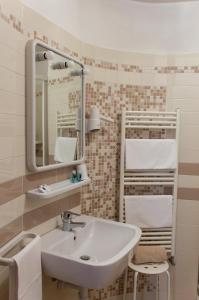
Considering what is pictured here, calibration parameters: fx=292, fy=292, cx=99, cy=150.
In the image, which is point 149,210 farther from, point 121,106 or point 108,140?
point 121,106

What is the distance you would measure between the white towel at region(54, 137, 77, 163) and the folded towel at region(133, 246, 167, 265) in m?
0.85

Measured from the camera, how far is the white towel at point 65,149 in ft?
5.85

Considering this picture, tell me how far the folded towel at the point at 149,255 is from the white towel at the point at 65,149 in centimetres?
85

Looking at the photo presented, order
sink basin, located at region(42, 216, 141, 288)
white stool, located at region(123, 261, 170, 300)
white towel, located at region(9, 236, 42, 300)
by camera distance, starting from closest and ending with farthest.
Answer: white towel, located at region(9, 236, 42, 300) < sink basin, located at region(42, 216, 141, 288) < white stool, located at region(123, 261, 170, 300)

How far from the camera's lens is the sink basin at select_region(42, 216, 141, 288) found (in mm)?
1402

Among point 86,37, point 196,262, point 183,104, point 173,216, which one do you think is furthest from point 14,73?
point 196,262

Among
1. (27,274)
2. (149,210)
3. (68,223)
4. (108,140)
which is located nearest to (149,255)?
(149,210)

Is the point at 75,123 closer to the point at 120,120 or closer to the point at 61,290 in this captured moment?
the point at 120,120

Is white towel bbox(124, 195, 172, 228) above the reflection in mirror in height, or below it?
below

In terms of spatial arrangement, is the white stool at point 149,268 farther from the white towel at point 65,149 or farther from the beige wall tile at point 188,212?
the white towel at point 65,149

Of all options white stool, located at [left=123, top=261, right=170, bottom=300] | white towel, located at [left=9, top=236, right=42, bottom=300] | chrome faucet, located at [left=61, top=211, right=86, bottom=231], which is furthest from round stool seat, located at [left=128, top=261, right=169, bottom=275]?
white towel, located at [left=9, top=236, right=42, bottom=300]

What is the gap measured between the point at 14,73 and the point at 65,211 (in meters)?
0.92

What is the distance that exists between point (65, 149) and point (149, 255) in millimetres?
978

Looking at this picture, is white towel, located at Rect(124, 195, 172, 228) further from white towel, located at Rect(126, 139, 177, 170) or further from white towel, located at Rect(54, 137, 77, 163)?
white towel, located at Rect(54, 137, 77, 163)
